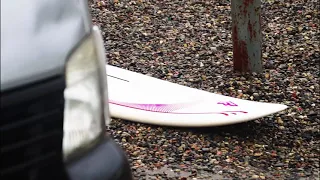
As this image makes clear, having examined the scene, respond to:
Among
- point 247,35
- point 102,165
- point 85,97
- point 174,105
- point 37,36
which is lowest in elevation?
point 174,105

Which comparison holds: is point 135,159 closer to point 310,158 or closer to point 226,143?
point 226,143

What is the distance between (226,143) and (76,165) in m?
2.02

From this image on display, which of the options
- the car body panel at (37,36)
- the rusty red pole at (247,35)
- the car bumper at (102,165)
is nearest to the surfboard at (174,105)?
the rusty red pole at (247,35)

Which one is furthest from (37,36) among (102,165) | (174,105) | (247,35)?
(247,35)

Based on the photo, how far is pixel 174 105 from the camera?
4.11m

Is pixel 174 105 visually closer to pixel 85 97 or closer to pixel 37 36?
pixel 85 97

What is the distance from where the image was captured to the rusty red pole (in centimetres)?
443

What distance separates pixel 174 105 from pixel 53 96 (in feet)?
8.13

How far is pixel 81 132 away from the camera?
179 cm

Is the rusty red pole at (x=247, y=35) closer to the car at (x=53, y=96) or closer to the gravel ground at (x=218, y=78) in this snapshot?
the gravel ground at (x=218, y=78)

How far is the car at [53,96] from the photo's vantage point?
5.30 feet

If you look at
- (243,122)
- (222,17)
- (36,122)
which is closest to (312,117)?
(243,122)

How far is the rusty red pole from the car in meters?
2.65

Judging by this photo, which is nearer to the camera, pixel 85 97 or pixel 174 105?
pixel 85 97
